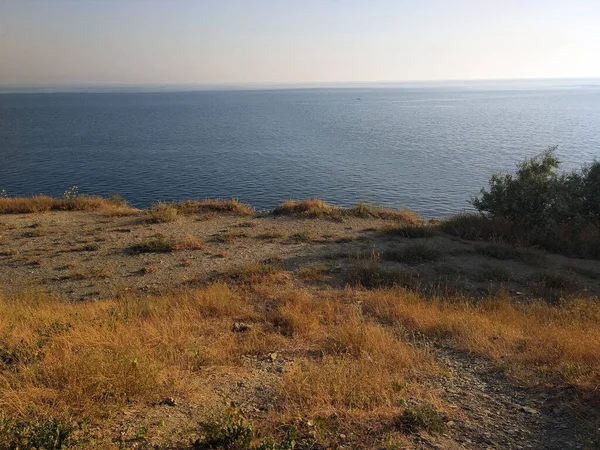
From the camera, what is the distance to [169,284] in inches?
465

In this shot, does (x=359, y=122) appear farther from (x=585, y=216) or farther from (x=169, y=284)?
(x=169, y=284)

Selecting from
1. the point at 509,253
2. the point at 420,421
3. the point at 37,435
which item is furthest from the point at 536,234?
the point at 37,435

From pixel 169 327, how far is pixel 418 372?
171 inches

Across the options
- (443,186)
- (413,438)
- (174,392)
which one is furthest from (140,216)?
(443,186)

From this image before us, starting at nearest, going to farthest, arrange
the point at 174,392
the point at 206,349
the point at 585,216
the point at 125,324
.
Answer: the point at 174,392
the point at 206,349
the point at 125,324
the point at 585,216

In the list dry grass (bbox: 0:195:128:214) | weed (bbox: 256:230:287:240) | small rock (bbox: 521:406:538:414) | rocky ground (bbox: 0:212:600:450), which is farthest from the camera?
dry grass (bbox: 0:195:128:214)

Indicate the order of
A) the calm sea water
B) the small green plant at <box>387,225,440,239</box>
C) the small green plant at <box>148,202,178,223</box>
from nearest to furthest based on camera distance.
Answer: the small green plant at <box>387,225,440,239</box>
the small green plant at <box>148,202,178,223</box>
the calm sea water

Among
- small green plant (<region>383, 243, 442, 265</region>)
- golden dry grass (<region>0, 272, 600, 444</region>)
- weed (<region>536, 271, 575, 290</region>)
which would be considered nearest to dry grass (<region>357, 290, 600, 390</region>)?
golden dry grass (<region>0, 272, 600, 444</region>)

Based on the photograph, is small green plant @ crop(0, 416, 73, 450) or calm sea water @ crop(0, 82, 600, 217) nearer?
small green plant @ crop(0, 416, 73, 450)

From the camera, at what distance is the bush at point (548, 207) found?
1670cm

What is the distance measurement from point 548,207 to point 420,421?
17247 millimetres

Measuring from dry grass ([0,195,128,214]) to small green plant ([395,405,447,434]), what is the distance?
19495 mm

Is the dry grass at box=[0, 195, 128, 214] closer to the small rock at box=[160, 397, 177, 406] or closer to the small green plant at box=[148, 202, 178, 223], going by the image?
the small green plant at box=[148, 202, 178, 223]

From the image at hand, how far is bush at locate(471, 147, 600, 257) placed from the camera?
16.7 meters
